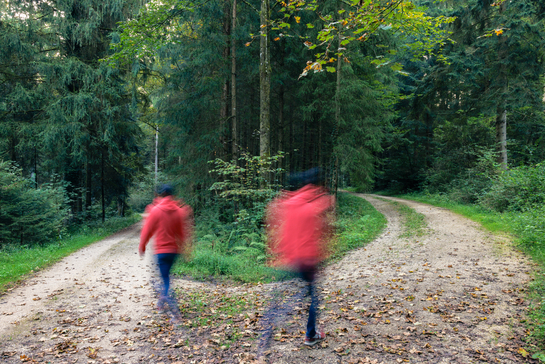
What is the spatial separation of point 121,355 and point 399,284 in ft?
17.3

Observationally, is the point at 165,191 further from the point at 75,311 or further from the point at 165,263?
the point at 75,311

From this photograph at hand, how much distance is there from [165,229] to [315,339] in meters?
2.98

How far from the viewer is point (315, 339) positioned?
13.7ft

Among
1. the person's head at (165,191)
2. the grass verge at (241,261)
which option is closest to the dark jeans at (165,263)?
the person's head at (165,191)

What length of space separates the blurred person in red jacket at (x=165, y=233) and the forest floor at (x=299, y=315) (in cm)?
99

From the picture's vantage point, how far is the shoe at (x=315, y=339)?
4113mm

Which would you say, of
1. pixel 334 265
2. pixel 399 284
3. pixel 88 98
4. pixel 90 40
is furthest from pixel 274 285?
pixel 90 40

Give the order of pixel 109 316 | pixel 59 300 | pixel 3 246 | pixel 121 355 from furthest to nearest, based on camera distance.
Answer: pixel 3 246 → pixel 59 300 → pixel 109 316 → pixel 121 355

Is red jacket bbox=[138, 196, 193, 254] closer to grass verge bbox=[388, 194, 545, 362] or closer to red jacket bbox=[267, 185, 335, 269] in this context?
red jacket bbox=[267, 185, 335, 269]

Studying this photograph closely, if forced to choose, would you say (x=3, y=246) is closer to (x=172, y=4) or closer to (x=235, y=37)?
(x=172, y=4)

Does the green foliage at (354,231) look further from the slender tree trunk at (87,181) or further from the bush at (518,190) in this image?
the slender tree trunk at (87,181)

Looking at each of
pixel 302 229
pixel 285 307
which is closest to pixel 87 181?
pixel 285 307

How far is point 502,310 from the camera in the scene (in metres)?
4.68

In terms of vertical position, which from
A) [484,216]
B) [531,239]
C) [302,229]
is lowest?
[484,216]
